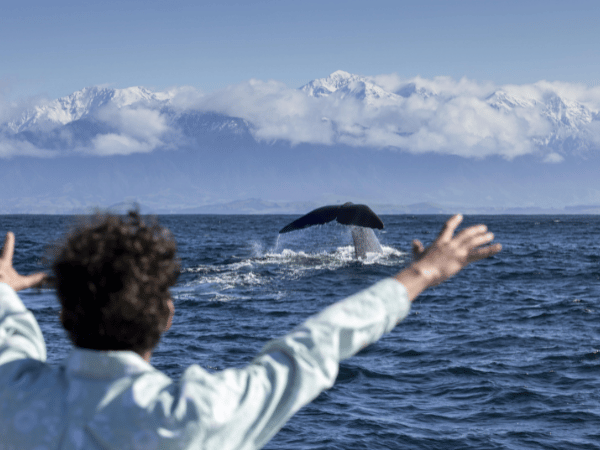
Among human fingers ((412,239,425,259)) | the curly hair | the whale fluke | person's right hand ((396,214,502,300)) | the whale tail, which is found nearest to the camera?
the curly hair

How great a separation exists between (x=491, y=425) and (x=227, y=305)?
10.8 m

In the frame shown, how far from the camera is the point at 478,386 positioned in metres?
10.5

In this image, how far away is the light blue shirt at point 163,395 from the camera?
157cm

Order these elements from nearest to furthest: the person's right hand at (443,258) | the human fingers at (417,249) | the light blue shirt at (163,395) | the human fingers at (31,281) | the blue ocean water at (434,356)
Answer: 1. the light blue shirt at (163,395)
2. the person's right hand at (443,258)
3. the human fingers at (417,249)
4. the human fingers at (31,281)
5. the blue ocean water at (434,356)

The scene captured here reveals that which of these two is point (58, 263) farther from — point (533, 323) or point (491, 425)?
point (533, 323)

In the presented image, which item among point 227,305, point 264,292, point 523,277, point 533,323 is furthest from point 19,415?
point 523,277

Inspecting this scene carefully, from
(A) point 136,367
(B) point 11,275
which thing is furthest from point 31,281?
(A) point 136,367

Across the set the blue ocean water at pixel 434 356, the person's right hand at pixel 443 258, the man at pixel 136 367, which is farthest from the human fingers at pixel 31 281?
the person's right hand at pixel 443 258

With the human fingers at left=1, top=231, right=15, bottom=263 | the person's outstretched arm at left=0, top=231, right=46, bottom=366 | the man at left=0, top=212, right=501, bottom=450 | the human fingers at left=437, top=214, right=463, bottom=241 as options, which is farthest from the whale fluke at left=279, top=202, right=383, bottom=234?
the man at left=0, top=212, right=501, bottom=450

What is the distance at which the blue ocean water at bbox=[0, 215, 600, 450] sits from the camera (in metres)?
8.59

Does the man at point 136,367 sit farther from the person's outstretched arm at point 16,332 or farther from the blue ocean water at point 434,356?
the blue ocean water at point 434,356

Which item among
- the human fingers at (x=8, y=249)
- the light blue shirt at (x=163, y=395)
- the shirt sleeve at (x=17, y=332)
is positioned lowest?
the light blue shirt at (x=163, y=395)

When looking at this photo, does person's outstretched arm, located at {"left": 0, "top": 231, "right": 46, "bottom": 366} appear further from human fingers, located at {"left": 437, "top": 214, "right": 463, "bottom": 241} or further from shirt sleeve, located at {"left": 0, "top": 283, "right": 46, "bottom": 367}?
human fingers, located at {"left": 437, "top": 214, "right": 463, "bottom": 241}

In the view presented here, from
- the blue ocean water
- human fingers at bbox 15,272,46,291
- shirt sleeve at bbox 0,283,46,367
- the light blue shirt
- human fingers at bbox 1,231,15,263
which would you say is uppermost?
human fingers at bbox 1,231,15,263
